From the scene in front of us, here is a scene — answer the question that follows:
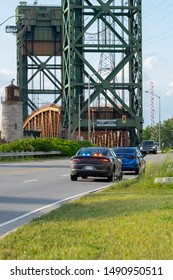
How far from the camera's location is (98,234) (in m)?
12.4

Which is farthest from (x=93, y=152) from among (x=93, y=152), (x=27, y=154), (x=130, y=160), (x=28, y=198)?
(x=27, y=154)

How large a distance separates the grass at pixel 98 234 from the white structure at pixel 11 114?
84183 mm

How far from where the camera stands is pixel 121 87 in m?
112

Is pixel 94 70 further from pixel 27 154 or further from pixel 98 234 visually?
pixel 98 234

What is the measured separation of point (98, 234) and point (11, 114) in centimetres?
9149

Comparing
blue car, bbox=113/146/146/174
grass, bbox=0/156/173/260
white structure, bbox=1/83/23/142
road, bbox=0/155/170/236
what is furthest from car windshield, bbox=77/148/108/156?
white structure, bbox=1/83/23/142

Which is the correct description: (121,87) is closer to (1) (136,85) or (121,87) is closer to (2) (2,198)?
(1) (136,85)

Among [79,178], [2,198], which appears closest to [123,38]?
[79,178]

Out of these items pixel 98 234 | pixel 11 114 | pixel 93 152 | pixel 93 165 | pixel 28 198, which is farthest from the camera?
pixel 11 114

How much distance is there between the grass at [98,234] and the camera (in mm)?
10258

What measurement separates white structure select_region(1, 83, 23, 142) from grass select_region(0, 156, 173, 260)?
8418cm

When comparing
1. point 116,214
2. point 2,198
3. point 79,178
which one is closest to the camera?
point 116,214

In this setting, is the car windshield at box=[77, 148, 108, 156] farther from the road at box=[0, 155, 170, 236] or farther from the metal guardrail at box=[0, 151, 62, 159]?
the metal guardrail at box=[0, 151, 62, 159]
